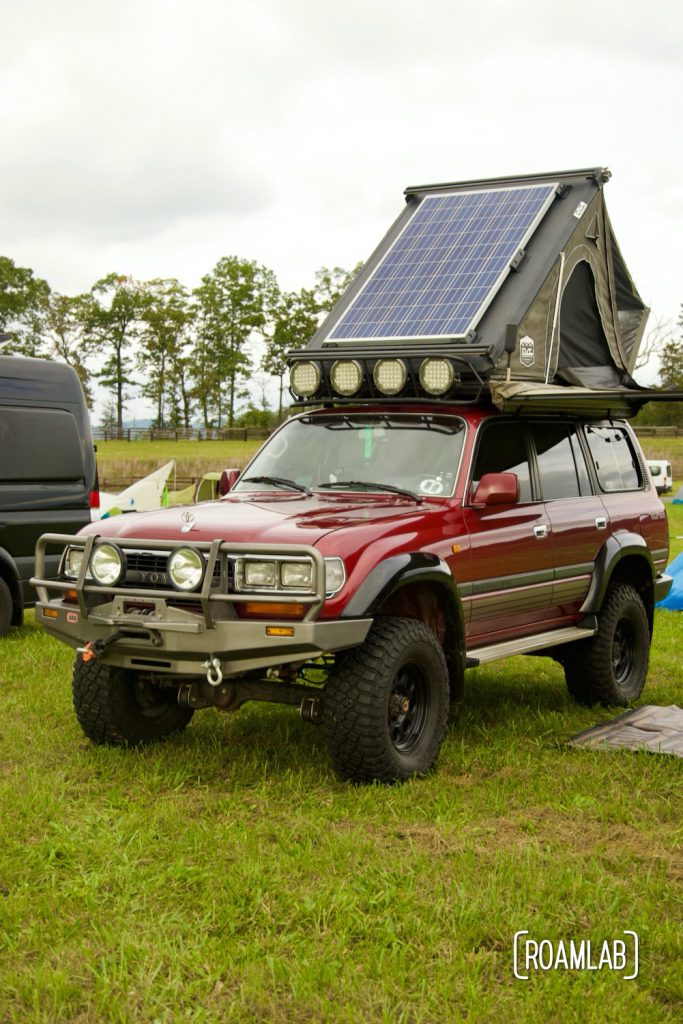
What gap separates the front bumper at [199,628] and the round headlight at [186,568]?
0.05 m

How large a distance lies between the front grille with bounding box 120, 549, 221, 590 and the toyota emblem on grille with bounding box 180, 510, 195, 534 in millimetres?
156

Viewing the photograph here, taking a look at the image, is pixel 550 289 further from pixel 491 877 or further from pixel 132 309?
pixel 132 309

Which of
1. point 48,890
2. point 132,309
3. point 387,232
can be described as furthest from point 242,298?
point 48,890

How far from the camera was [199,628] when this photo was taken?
5.58 meters

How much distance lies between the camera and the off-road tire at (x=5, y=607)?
10391 mm

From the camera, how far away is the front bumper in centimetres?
546

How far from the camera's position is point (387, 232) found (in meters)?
9.15

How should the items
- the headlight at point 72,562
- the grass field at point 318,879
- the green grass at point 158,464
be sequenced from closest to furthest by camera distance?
the grass field at point 318,879 < the headlight at point 72,562 < the green grass at point 158,464

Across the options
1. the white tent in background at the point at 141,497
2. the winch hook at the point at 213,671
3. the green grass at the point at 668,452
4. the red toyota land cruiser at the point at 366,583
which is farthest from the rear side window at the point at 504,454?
the green grass at the point at 668,452

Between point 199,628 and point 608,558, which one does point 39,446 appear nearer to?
point 608,558

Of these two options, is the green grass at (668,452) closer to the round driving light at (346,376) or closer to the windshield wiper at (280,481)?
the round driving light at (346,376)

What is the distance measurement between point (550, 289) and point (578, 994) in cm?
530

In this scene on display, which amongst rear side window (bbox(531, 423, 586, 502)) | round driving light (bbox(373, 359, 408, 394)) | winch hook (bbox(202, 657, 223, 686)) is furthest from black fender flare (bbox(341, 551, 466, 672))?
rear side window (bbox(531, 423, 586, 502))

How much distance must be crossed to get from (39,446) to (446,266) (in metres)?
4.44
